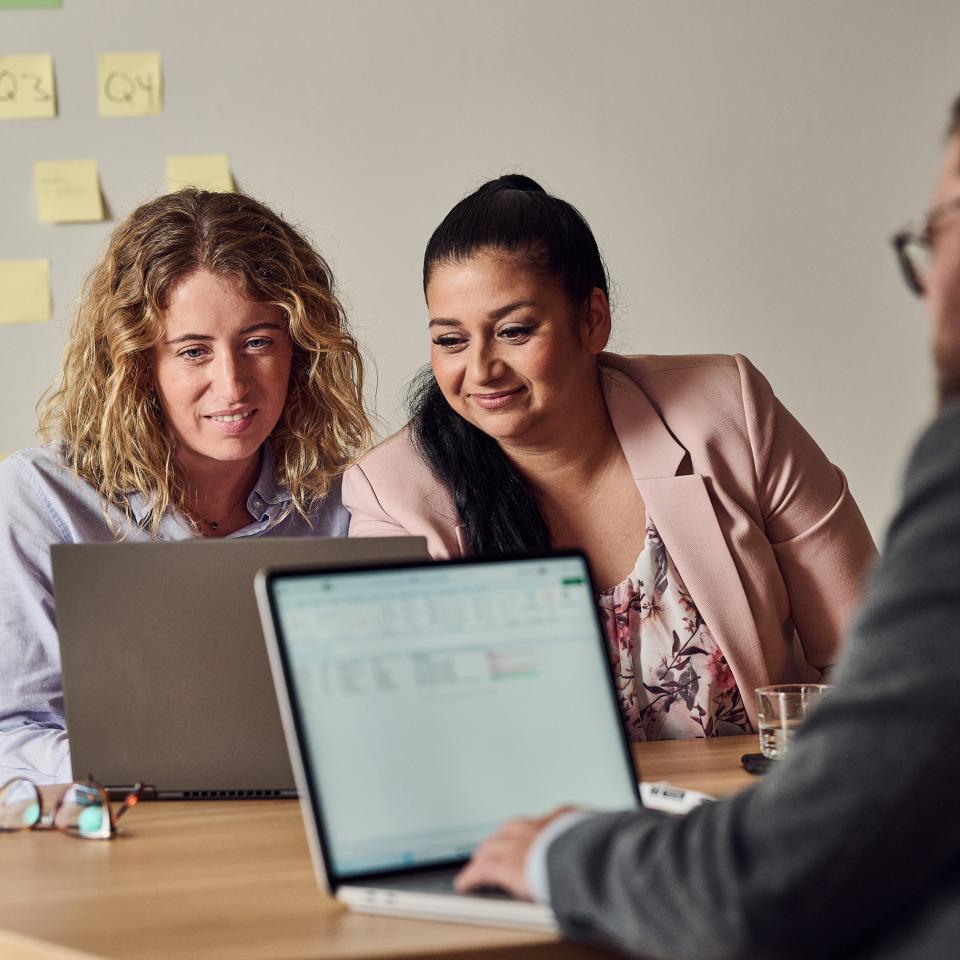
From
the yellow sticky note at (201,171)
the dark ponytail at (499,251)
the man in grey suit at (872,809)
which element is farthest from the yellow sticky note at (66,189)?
the man in grey suit at (872,809)

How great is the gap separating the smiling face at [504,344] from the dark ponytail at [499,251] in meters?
0.02

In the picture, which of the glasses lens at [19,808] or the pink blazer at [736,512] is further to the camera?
the pink blazer at [736,512]

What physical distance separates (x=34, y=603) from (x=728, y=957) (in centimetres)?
116

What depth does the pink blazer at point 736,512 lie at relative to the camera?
5.08ft

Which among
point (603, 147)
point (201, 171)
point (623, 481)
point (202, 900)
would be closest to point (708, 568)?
point (623, 481)

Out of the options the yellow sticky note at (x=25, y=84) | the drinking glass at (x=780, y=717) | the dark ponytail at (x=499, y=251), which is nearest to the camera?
the drinking glass at (x=780, y=717)

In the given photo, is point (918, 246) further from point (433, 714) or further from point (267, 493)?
point (267, 493)

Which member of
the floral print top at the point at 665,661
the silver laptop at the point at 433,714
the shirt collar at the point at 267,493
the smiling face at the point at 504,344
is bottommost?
the floral print top at the point at 665,661

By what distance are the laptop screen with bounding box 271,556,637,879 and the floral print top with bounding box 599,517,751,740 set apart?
65 cm

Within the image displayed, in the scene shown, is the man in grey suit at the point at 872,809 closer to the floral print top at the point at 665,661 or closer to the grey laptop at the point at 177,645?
the grey laptop at the point at 177,645

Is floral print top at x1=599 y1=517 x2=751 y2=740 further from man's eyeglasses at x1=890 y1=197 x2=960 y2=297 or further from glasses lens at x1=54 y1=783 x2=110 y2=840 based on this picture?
man's eyeglasses at x1=890 y1=197 x2=960 y2=297

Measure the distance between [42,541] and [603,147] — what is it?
4.48 ft

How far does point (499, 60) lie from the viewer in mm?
2328

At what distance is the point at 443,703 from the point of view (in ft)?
2.83
